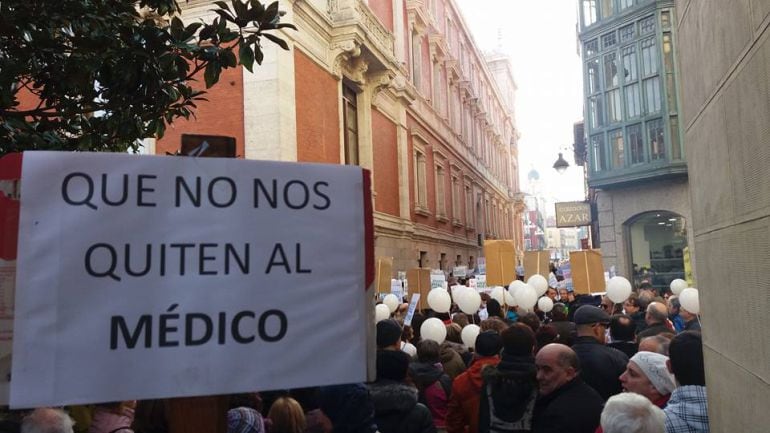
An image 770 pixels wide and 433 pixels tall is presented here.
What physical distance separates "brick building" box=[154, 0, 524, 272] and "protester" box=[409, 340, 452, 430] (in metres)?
3.26

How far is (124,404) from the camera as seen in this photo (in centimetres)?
381

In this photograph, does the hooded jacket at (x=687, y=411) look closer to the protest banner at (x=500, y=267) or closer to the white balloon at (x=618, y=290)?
the white balloon at (x=618, y=290)

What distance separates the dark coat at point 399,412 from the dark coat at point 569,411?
0.75 metres

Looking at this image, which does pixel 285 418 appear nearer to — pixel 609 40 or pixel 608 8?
pixel 609 40

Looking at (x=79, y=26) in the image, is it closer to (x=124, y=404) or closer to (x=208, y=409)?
(x=124, y=404)

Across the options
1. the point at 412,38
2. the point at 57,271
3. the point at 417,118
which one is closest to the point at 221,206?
the point at 57,271

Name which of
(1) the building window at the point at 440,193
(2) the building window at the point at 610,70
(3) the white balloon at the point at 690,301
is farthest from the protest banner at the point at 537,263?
(1) the building window at the point at 440,193


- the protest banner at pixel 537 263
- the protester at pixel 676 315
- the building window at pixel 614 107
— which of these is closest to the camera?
the protester at pixel 676 315

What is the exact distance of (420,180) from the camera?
25.8m

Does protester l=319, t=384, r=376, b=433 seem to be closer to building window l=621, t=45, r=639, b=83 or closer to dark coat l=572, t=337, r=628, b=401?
dark coat l=572, t=337, r=628, b=401

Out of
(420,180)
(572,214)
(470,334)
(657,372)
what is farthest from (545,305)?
(572,214)

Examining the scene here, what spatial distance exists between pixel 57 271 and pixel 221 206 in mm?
565

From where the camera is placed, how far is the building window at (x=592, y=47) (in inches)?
898

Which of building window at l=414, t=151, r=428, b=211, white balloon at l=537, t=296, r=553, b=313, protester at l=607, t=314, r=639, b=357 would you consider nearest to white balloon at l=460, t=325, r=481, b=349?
protester at l=607, t=314, r=639, b=357
